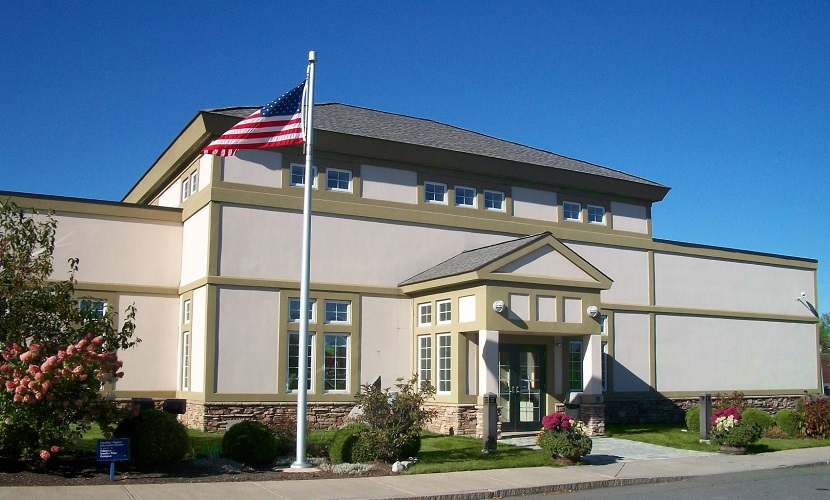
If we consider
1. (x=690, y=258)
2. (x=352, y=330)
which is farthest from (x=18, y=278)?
(x=690, y=258)

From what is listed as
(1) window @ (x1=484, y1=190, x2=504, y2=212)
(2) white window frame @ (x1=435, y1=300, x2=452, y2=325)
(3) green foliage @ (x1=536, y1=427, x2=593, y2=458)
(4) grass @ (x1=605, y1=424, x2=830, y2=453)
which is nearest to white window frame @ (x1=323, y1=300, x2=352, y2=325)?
(2) white window frame @ (x1=435, y1=300, x2=452, y2=325)

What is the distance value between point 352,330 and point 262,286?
293 centimetres

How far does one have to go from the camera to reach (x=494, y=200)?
2680 cm

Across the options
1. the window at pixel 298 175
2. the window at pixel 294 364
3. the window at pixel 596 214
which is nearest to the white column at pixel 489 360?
the window at pixel 294 364

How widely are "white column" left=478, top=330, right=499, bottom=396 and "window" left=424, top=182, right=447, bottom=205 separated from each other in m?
5.79

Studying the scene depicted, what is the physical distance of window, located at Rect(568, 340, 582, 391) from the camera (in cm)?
2396

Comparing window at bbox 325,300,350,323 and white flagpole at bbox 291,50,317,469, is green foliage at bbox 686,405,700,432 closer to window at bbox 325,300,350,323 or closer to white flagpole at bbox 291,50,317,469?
window at bbox 325,300,350,323

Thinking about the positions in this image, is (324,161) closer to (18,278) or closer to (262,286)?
(262,286)

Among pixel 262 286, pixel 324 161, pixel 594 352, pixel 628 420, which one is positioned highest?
pixel 324 161

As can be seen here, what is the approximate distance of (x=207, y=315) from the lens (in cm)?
2138

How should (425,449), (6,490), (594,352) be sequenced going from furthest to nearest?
(594,352)
(425,449)
(6,490)

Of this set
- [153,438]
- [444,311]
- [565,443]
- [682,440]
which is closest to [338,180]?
[444,311]

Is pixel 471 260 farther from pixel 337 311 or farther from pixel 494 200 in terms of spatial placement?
pixel 494 200

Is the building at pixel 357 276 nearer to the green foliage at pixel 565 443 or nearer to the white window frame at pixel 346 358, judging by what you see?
the white window frame at pixel 346 358
